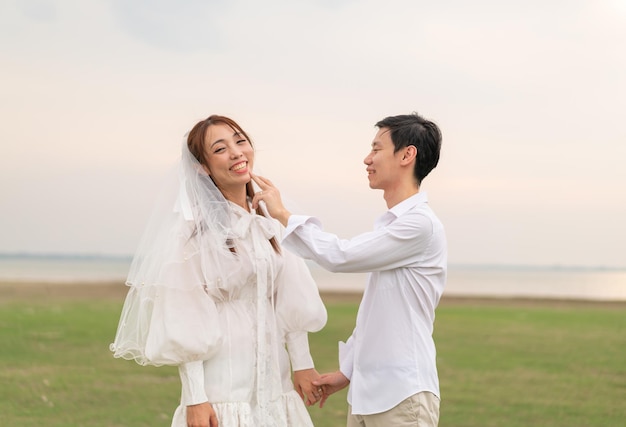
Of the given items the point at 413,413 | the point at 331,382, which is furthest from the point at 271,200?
the point at 413,413

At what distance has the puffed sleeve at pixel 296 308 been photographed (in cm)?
421

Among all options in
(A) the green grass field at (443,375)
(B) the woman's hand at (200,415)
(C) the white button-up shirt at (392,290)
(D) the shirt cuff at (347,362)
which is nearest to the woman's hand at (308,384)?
(D) the shirt cuff at (347,362)

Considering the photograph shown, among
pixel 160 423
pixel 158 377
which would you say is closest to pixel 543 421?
pixel 160 423

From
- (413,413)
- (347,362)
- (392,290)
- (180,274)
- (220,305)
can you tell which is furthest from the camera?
(347,362)

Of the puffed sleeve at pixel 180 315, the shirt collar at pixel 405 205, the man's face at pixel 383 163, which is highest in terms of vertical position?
the man's face at pixel 383 163

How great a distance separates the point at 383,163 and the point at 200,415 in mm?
1477

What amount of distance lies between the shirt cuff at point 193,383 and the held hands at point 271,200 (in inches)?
31.2

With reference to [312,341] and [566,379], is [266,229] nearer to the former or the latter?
[566,379]

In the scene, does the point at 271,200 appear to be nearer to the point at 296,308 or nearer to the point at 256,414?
the point at 296,308

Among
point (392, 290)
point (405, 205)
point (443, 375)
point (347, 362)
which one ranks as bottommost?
point (443, 375)

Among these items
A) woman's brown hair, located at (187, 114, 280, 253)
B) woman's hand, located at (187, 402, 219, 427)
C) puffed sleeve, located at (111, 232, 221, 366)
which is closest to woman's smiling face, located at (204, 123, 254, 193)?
woman's brown hair, located at (187, 114, 280, 253)

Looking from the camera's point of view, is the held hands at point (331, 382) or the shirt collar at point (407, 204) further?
the held hands at point (331, 382)

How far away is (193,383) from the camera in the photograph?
12.6 feet

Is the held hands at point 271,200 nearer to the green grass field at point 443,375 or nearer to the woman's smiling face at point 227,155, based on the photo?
the woman's smiling face at point 227,155
